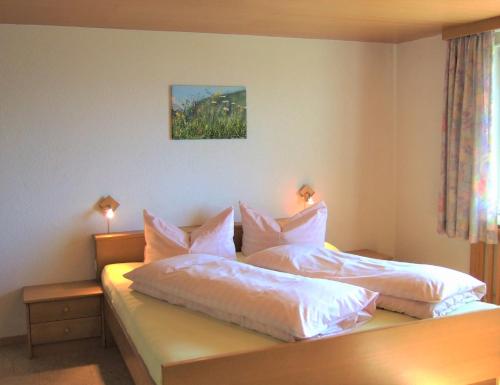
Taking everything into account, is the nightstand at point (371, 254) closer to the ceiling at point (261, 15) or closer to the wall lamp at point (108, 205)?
the ceiling at point (261, 15)

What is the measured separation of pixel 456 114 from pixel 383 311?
1747 mm

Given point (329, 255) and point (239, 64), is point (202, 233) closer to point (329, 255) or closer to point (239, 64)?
point (329, 255)

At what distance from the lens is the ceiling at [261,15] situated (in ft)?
10.8

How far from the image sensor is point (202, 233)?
159 inches

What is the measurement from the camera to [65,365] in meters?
3.68

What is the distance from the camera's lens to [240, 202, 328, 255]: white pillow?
4.16m

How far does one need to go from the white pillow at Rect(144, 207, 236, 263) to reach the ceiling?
128 centimetres

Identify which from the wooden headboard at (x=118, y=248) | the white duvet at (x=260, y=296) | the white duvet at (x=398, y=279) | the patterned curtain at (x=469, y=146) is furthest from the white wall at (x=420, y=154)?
the wooden headboard at (x=118, y=248)

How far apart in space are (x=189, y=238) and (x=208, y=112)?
955 mm

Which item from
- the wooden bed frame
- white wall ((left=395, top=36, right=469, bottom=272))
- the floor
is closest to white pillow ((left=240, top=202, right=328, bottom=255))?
white wall ((left=395, top=36, right=469, bottom=272))

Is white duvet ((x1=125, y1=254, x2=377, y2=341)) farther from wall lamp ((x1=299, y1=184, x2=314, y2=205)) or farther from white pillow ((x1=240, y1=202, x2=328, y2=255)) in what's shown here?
wall lamp ((x1=299, y1=184, x2=314, y2=205))

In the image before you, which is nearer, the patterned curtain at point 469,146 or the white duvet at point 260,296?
the white duvet at point 260,296


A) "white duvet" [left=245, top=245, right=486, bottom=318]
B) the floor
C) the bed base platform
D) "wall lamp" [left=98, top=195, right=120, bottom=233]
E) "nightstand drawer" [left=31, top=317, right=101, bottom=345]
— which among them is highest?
"wall lamp" [left=98, top=195, right=120, bottom=233]

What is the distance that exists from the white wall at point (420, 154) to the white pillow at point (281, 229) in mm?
893
